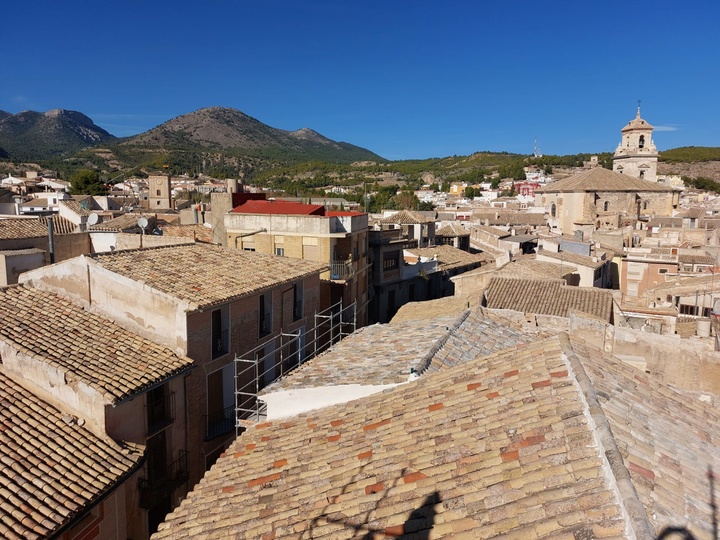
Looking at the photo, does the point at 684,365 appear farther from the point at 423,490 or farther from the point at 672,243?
the point at 672,243

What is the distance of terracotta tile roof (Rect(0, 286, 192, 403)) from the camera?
28.0ft

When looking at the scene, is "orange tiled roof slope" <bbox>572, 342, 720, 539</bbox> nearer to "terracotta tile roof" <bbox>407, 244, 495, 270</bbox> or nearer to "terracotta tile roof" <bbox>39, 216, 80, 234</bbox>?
"terracotta tile roof" <bbox>39, 216, 80, 234</bbox>

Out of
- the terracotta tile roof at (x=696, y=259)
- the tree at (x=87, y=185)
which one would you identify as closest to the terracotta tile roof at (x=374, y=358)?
the terracotta tile roof at (x=696, y=259)

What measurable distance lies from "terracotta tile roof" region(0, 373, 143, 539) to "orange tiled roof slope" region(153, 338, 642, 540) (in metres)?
1.90

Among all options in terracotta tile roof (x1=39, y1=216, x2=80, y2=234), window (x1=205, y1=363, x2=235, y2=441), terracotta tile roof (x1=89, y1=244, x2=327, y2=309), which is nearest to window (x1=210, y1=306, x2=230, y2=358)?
window (x1=205, y1=363, x2=235, y2=441)

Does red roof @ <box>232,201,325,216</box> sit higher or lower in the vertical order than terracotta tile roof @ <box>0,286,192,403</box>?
higher

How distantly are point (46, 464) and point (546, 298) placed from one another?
15.4 meters

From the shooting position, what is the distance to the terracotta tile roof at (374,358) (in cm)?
816

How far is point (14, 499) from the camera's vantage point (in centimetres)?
661

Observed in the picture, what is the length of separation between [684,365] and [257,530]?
34.8ft

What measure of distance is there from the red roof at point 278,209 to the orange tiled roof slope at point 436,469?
47.8ft

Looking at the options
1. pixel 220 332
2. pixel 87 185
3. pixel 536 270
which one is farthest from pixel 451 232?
pixel 87 185

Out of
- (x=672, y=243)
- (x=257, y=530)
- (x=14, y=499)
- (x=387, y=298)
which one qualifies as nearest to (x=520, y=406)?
(x=257, y=530)

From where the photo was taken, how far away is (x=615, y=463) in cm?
386
